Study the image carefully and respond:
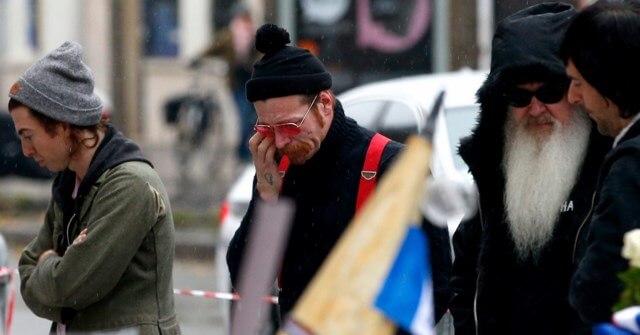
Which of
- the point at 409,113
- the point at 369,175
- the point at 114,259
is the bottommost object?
the point at 409,113

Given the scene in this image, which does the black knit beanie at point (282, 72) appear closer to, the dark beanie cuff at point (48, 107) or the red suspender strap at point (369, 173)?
the red suspender strap at point (369, 173)

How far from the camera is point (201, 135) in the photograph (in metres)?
18.6

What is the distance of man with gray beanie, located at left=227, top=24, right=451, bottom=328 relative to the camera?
175 inches

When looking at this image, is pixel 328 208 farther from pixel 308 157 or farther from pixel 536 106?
pixel 536 106

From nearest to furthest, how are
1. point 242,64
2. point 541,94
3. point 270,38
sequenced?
1. point 541,94
2. point 270,38
3. point 242,64

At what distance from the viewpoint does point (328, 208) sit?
4473 millimetres

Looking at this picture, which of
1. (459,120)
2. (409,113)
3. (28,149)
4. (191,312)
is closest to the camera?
(28,149)

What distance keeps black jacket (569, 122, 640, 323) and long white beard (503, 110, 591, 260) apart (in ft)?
2.00

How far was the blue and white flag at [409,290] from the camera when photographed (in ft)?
8.95

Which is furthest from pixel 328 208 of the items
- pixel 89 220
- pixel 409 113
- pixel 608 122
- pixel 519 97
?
pixel 409 113

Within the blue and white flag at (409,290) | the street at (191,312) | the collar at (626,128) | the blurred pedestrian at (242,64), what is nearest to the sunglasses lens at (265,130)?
the collar at (626,128)

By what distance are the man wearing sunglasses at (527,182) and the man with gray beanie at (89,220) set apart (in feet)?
3.30

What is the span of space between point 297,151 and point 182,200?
1315 centimetres

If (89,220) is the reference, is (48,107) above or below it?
above
